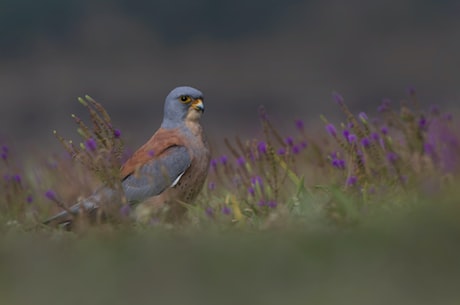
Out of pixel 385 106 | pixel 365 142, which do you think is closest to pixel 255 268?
pixel 365 142

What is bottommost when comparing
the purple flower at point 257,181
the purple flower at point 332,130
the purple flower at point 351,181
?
the purple flower at point 351,181

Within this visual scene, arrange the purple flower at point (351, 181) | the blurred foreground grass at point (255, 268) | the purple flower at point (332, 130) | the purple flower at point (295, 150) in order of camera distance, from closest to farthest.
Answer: the blurred foreground grass at point (255, 268)
the purple flower at point (351, 181)
the purple flower at point (332, 130)
the purple flower at point (295, 150)

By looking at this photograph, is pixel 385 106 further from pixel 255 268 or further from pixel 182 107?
pixel 255 268

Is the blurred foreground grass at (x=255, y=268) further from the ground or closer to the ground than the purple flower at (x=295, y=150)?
closer to the ground

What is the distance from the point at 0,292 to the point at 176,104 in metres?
3.42

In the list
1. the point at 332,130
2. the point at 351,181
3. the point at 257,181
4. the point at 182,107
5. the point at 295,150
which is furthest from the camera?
the point at 295,150

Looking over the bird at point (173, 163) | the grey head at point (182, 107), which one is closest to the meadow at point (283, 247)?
the bird at point (173, 163)

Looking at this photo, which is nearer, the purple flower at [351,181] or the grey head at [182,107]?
the purple flower at [351,181]

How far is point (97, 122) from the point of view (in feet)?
18.8

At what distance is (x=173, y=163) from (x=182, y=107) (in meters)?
0.55

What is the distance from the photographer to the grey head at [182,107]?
6.51 metres

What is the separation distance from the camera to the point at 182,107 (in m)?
6.54

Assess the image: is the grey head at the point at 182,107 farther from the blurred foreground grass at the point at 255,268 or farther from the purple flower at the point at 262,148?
the blurred foreground grass at the point at 255,268

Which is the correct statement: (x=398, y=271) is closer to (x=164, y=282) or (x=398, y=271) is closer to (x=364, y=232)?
(x=364, y=232)
